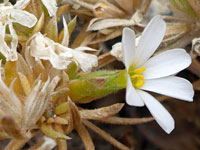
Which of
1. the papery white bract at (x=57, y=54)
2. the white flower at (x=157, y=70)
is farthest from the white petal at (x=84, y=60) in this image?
the white flower at (x=157, y=70)

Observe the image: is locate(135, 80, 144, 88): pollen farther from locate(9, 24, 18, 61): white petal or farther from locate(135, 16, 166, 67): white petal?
locate(9, 24, 18, 61): white petal

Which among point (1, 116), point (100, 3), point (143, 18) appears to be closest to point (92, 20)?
point (100, 3)

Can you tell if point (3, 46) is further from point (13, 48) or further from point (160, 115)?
point (160, 115)

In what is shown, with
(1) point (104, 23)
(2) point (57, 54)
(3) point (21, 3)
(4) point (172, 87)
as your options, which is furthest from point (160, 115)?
(3) point (21, 3)

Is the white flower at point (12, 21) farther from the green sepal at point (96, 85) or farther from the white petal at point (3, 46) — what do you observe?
the green sepal at point (96, 85)

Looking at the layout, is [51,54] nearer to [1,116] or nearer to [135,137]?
[1,116]

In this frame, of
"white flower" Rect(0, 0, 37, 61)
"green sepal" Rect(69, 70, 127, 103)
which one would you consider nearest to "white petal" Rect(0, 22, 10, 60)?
"white flower" Rect(0, 0, 37, 61)

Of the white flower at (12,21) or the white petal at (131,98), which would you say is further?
the white flower at (12,21)
